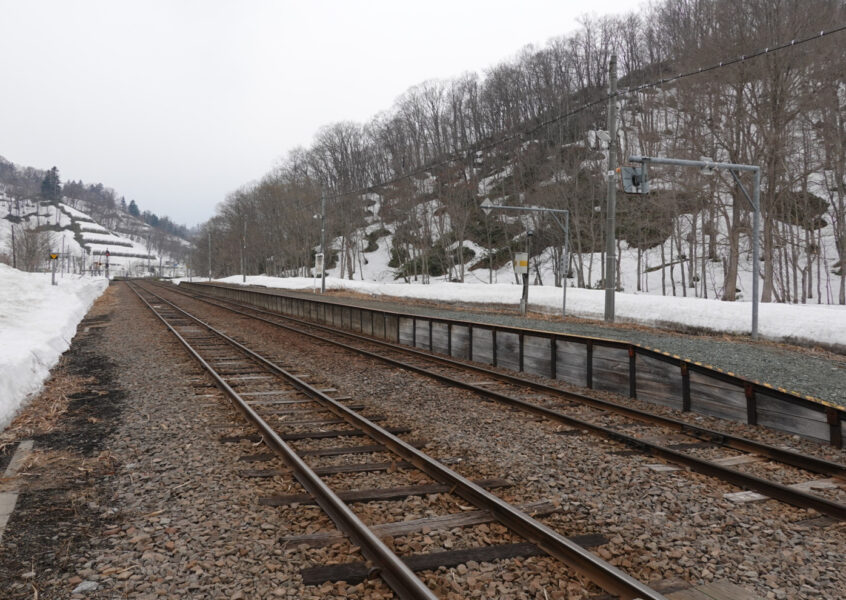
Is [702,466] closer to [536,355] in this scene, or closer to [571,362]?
[571,362]

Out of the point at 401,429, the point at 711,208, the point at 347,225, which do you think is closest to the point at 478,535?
the point at 401,429

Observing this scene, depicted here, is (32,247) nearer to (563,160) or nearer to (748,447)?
(563,160)

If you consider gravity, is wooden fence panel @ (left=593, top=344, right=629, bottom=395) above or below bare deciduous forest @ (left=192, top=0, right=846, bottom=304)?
below

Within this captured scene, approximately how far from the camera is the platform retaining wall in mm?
7344

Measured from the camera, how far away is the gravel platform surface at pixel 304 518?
362cm

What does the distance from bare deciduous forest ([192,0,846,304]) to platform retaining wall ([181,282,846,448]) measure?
11.8 metres

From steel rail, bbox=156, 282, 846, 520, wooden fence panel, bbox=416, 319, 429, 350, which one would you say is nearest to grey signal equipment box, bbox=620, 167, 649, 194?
wooden fence panel, bbox=416, 319, 429, 350

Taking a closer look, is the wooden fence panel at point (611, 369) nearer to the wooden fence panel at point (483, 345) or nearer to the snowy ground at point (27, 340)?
the wooden fence panel at point (483, 345)

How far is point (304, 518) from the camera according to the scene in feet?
15.1

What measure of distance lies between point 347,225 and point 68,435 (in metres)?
69.4

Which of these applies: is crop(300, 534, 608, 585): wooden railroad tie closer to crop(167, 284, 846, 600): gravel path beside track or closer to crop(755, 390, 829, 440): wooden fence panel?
crop(167, 284, 846, 600): gravel path beside track

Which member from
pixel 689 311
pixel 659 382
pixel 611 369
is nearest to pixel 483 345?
pixel 611 369

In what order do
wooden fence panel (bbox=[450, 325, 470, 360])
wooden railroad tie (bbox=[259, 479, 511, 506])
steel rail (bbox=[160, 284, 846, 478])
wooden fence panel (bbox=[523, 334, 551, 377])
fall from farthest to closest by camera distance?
wooden fence panel (bbox=[450, 325, 470, 360]), wooden fence panel (bbox=[523, 334, 551, 377]), steel rail (bbox=[160, 284, 846, 478]), wooden railroad tie (bbox=[259, 479, 511, 506])

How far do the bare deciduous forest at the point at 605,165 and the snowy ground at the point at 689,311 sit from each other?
7.61 metres
